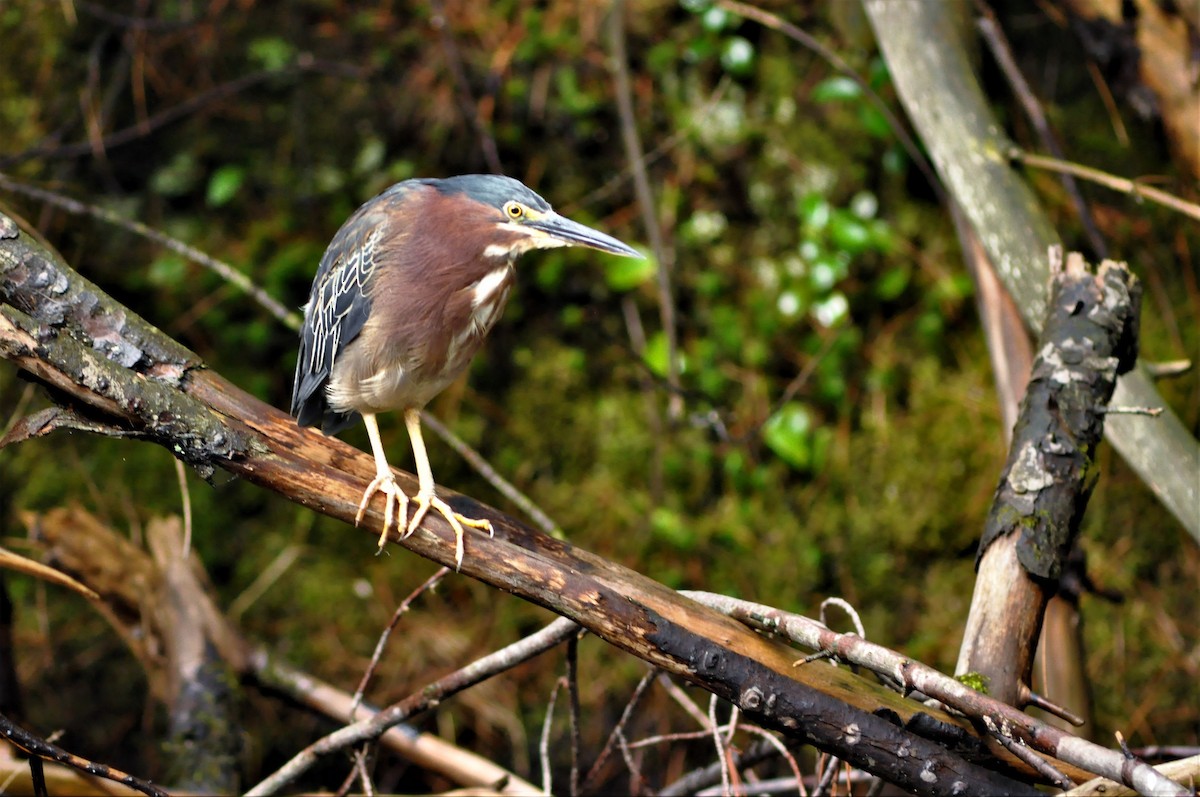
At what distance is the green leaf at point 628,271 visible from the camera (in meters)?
3.60

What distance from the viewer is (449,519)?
65.8 inches

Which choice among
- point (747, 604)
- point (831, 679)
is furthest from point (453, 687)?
point (831, 679)

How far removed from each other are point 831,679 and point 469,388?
2.37m

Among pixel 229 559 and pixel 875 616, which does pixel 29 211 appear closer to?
pixel 229 559

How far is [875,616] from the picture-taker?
11.2 feet

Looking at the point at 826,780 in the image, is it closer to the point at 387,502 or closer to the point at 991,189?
Answer: the point at 387,502

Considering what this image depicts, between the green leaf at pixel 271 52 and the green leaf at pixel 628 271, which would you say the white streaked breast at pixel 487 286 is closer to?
the green leaf at pixel 628 271

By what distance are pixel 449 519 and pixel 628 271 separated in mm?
2079

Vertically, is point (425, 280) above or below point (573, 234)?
below

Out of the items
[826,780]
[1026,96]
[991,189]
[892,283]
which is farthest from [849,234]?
[826,780]

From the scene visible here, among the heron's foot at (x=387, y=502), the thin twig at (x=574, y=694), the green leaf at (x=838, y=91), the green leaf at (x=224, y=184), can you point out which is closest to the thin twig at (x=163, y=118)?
the green leaf at (x=224, y=184)

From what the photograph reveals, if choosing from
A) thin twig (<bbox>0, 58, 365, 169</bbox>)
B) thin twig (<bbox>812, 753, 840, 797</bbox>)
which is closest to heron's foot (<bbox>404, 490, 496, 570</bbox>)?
thin twig (<bbox>812, 753, 840, 797</bbox>)

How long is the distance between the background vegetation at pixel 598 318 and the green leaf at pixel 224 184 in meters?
0.01

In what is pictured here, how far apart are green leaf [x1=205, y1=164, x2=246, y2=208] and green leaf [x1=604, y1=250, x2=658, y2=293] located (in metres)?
1.34
